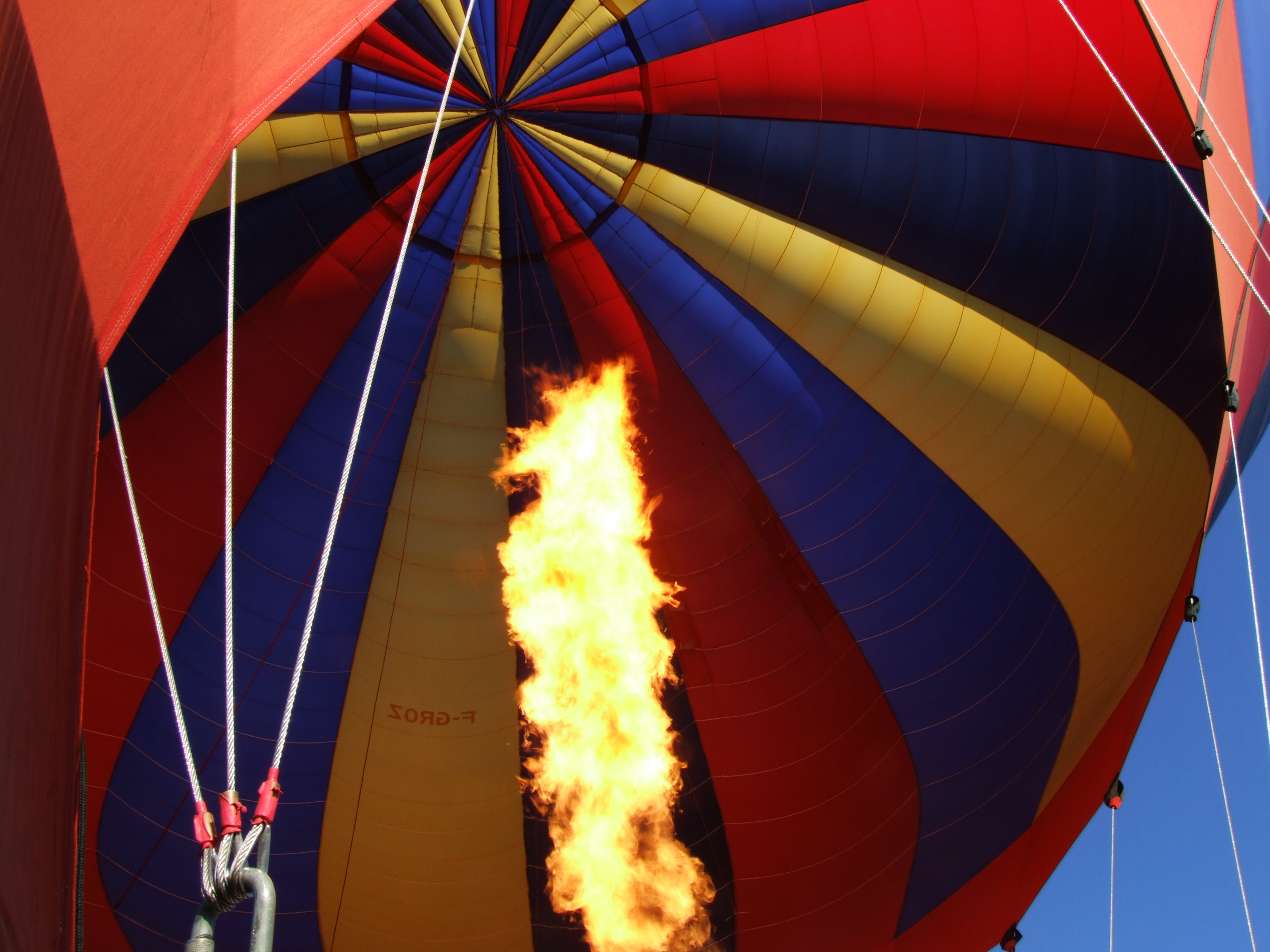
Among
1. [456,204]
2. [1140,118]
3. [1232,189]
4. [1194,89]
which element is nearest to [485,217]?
[456,204]

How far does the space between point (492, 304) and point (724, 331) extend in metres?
1.49

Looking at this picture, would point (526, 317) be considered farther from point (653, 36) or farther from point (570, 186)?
point (653, 36)

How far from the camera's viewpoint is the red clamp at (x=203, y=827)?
3033 millimetres

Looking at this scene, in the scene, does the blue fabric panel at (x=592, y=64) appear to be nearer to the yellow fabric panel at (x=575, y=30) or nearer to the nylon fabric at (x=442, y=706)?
the yellow fabric panel at (x=575, y=30)

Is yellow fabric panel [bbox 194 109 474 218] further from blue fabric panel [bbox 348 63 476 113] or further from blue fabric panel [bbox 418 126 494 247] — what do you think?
blue fabric panel [bbox 418 126 494 247]

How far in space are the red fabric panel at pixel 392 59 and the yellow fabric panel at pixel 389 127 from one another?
0.17 meters

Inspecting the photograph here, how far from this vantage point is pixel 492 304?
625cm

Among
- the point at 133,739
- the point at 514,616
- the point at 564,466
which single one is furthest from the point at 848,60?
the point at 133,739

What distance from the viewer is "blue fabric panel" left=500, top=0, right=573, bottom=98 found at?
226 inches

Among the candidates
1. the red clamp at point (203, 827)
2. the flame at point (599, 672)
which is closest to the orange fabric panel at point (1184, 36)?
the flame at point (599, 672)

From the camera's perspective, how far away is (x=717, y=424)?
6.45 m

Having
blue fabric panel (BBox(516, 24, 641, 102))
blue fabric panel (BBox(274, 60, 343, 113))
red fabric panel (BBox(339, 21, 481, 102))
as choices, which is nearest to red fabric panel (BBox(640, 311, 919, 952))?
blue fabric panel (BBox(516, 24, 641, 102))

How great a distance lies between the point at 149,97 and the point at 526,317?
2792mm

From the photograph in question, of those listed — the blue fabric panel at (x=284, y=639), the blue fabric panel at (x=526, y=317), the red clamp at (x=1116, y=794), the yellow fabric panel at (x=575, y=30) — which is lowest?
the red clamp at (x=1116, y=794)
